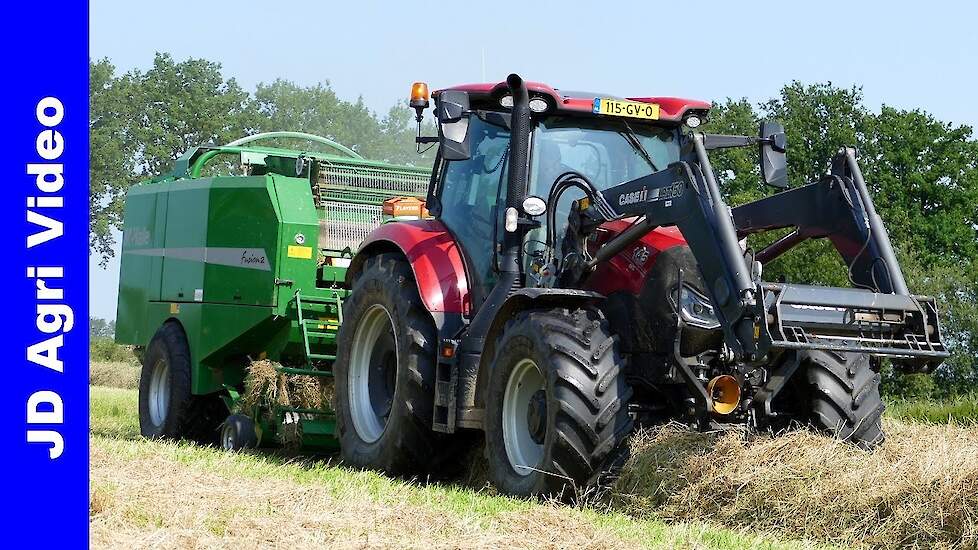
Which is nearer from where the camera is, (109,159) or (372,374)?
(372,374)

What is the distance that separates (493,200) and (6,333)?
15.2 feet

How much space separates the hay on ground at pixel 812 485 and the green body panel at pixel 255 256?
Result: 389 cm

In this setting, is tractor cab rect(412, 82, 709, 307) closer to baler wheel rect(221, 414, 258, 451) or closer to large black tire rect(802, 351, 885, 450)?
large black tire rect(802, 351, 885, 450)

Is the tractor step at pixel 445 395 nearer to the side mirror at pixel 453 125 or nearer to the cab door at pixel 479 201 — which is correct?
the cab door at pixel 479 201

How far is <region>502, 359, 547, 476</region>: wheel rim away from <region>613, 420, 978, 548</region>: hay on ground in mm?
591

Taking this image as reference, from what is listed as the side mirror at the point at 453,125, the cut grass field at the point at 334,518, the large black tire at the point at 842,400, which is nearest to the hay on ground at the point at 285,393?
the cut grass field at the point at 334,518

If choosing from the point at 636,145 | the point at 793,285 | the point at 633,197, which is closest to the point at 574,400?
the point at 793,285

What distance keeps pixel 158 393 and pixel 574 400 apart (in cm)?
688

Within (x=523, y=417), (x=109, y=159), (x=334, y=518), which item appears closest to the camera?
(x=334, y=518)

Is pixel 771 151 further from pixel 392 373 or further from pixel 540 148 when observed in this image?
pixel 392 373

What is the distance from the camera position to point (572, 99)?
27.2 ft

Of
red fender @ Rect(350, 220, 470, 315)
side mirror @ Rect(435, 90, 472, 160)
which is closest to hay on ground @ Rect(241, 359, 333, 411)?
red fender @ Rect(350, 220, 470, 315)

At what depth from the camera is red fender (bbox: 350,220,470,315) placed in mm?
8398

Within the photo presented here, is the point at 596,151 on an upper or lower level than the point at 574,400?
upper
